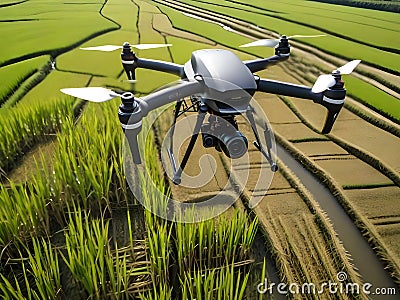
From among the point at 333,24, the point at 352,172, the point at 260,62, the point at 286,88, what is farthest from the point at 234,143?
the point at 333,24

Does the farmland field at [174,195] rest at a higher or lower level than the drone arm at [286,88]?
lower

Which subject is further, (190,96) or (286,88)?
(286,88)

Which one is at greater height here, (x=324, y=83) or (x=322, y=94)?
(x=324, y=83)

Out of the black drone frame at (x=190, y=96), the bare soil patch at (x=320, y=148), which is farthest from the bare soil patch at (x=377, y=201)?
the black drone frame at (x=190, y=96)

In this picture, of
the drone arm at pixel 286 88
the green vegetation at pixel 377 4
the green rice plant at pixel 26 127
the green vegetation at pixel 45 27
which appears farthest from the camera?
the green vegetation at pixel 377 4

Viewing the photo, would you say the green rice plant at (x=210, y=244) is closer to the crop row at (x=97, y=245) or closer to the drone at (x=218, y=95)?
the crop row at (x=97, y=245)

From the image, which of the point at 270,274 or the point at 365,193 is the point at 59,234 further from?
the point at 365,193

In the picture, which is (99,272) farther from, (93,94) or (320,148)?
(320,148)

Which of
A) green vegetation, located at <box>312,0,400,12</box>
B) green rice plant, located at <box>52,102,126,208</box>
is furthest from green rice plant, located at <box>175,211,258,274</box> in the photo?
green vegetation, located at <box>312,0,400,12</box>

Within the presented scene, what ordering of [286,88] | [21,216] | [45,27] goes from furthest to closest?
1. [45,27]
2. [286,88]
3. [21,216]
